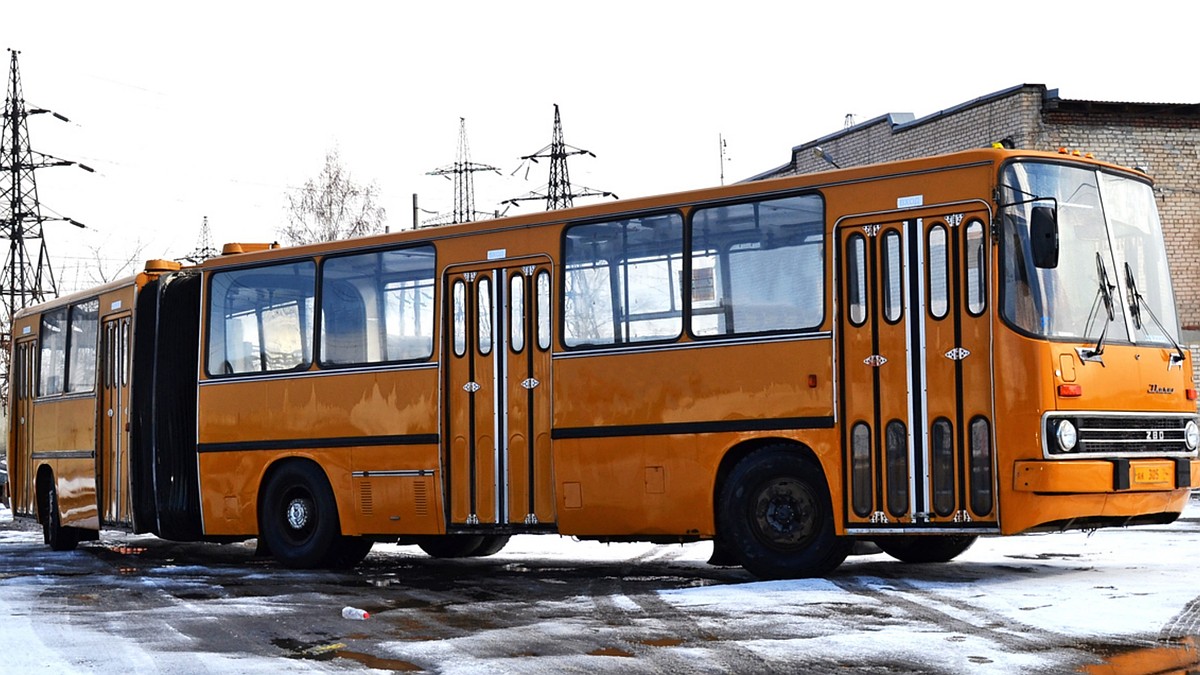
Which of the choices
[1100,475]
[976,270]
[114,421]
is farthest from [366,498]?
[1100,475]

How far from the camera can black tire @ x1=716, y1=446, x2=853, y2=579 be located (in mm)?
12203

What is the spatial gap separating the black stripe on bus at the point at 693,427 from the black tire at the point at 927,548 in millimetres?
2019

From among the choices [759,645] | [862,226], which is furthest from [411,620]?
[862,226]

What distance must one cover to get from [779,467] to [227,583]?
4.84 meters

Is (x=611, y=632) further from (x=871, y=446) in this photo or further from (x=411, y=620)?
(x=871, y=446)

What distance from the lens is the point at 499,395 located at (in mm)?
14125

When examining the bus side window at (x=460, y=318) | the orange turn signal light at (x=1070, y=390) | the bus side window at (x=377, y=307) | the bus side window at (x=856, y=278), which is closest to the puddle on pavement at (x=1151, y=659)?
the orange turn signal light at (x=1070, y=390)

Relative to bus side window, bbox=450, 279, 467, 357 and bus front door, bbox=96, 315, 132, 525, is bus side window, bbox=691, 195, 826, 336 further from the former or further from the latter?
bus front door, bbox=96, 315, 132, 525

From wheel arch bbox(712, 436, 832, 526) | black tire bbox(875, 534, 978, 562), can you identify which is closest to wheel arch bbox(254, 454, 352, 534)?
wheel arch bbox(712, 436, 832, 526)

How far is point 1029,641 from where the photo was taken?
876cm

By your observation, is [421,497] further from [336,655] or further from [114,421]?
[336,655]

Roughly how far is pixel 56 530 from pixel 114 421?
7.83 ft

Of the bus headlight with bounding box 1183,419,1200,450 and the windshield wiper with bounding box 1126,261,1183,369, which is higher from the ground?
the windshield wiper with bounding box 1126,261,1183,369

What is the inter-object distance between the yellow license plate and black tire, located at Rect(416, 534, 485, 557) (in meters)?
7.26
